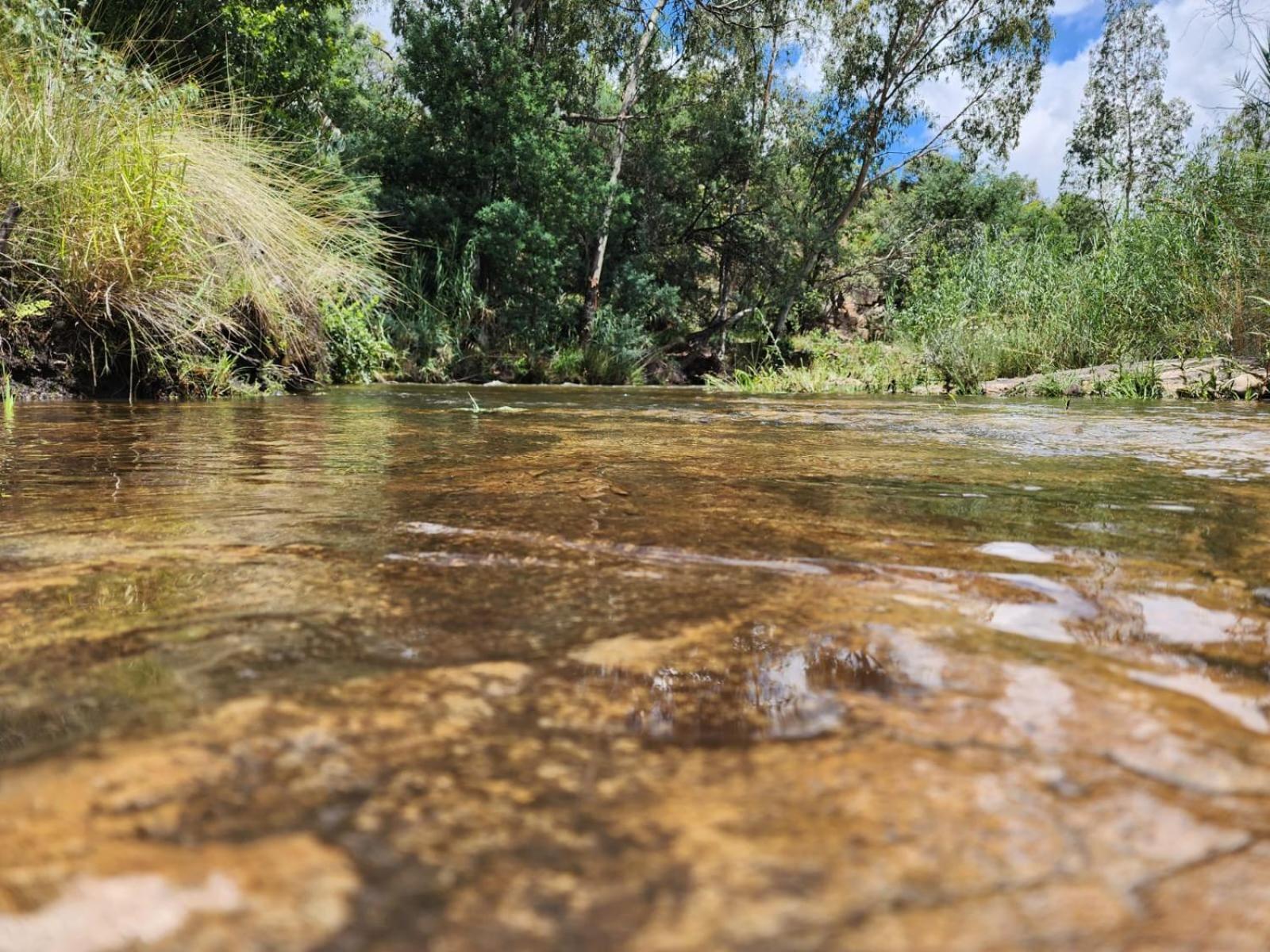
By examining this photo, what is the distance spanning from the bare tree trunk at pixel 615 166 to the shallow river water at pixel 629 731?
1307 cm

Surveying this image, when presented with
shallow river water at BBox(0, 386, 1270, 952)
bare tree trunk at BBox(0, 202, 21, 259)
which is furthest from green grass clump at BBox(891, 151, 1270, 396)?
bare tree trunk at BBox(0, 202, 21, 259)

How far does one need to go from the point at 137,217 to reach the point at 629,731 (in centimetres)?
435

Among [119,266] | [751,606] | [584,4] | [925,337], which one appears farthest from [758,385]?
[584,4]

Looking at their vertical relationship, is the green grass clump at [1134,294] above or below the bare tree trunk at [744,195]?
below

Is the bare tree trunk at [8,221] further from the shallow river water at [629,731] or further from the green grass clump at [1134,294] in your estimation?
the green grass clump at [1134,294]

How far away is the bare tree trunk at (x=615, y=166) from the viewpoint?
14.1 metres

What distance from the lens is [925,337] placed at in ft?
29.2

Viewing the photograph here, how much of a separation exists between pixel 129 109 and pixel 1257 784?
16.7 feet

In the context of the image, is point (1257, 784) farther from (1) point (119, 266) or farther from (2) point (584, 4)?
(2) point (584, 4)

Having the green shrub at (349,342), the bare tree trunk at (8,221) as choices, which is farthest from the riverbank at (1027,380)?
the bare tree trunk at (8,221)

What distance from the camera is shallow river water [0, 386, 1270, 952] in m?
0.36

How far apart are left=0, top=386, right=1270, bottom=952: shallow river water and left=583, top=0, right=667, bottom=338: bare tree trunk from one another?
13070 millimetres

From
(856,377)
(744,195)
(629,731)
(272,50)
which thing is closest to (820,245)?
(744,195)

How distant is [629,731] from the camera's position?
54 centimetres
